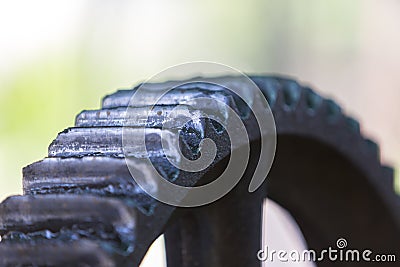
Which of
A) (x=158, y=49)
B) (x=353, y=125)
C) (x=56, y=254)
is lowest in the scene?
(x=56, y=254)

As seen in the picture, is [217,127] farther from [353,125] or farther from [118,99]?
[353,125]

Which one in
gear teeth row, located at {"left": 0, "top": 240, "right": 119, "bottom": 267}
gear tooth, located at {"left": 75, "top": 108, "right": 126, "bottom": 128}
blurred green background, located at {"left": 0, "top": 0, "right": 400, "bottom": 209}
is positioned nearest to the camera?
gear teeth row, located at {"left": 0, "top": 240, "right": 119, "bottom": 267}

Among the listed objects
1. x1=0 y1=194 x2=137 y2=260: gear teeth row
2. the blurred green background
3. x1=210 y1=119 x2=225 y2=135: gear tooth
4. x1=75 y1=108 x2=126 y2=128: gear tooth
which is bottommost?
x1=0 y1=194 x2=137 y2=260: gear teeth row

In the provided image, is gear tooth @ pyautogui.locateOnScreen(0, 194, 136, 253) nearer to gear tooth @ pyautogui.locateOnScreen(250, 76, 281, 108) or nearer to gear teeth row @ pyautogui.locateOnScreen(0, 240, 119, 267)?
gear teeth row @ pyautogui.locateOnScreen(0, 240, 119, 267)

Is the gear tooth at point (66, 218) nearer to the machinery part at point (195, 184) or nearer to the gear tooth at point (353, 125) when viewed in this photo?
the machinery part at point (195, 184)

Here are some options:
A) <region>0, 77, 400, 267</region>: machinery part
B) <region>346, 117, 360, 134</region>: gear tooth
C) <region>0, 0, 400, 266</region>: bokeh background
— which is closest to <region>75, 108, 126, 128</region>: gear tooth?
<region>0, 77, 400, 267</region>: machinery part

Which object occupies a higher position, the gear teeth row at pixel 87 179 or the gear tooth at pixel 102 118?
the gear tooth at pixel 102 118

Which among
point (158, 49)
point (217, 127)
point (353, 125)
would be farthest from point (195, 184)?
point (158, 49)

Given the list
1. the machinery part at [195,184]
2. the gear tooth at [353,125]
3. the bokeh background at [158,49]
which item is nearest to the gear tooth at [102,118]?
the machinery part at [195,184]
